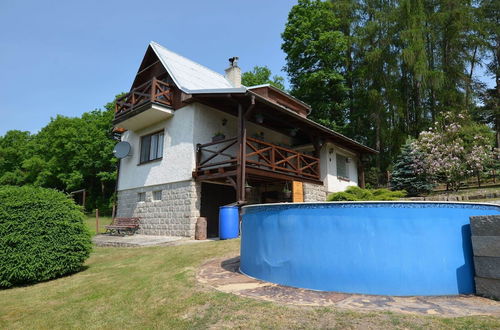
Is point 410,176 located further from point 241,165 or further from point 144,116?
point 144,116

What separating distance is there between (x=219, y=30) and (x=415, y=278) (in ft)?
44.2

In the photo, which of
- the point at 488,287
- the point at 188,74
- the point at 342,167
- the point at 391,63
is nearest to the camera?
the point at 488,287

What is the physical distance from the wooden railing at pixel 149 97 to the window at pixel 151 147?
153 centimetres

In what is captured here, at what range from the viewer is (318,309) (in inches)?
143

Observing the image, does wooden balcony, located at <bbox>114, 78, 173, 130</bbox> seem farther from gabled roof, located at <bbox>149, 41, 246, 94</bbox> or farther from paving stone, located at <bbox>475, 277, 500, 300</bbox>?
paving stone, located at <bbox>475, 277, 500, 300</bbox>

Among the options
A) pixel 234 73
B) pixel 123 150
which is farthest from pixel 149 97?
pixel 234 73

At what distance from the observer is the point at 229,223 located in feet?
33.8

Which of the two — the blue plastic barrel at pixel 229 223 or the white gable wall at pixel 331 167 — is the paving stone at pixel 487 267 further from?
the white gable wall at pixel 331 167

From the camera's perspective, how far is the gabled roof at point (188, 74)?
13.1 m

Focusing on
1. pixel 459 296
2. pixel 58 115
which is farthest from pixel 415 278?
pixel 58 115

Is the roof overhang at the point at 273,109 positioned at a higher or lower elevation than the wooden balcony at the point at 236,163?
higher

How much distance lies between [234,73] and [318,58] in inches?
424

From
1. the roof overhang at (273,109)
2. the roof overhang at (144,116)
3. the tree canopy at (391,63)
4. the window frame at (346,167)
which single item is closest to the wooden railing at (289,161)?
the roof overhang at (273,109)

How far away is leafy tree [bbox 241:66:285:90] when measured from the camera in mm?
33688
